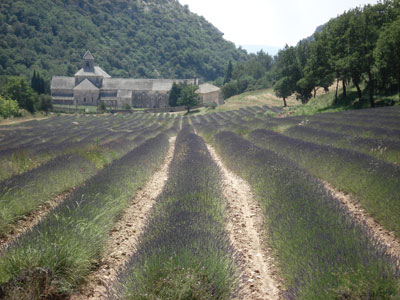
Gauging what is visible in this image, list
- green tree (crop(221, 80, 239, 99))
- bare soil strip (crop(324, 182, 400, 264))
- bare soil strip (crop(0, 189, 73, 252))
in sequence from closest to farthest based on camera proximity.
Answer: bare soil strip (crop(324, 182, 400, 264)) < bare soil strip (crop(0, 189, 73, 252)) < green tree (crop(221, 80, 239, 99))

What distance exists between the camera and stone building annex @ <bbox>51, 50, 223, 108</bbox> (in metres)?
74.1

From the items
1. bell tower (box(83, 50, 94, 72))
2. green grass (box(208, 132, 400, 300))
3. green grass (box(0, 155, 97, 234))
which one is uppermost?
bell tower (box(83, 50, 94, 72))

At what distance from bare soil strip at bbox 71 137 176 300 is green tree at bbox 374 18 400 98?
17317mm

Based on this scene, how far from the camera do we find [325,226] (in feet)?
11.4

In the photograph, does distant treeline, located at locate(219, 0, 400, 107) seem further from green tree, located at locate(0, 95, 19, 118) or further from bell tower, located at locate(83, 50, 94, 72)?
bell tower, located at locate(83, 50, 94, 72)

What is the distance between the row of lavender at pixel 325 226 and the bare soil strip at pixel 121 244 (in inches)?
69.5

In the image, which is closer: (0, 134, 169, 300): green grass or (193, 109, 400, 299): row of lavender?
(193, 109, 400, 299): row of lavender

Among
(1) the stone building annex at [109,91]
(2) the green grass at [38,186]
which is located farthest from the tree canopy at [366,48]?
(1) the stone building annex at [109,91]

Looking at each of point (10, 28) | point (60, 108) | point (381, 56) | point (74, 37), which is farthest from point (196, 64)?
point (381, 56)

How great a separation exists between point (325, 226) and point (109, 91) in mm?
77838

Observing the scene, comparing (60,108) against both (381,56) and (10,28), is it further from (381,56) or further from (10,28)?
(10,28)

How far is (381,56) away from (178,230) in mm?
20419

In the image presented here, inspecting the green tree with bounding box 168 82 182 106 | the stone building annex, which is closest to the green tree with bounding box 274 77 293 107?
the green tree with bounding box 168 82 182 106

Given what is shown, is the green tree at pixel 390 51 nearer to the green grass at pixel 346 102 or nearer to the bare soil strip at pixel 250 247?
the green grass at pixel 346 102
